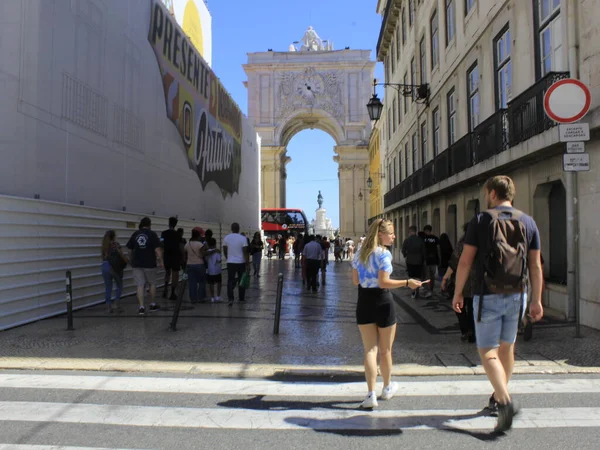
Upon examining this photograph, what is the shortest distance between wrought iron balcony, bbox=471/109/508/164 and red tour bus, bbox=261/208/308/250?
119 feet

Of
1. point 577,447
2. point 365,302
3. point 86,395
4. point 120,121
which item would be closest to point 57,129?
point 120,121

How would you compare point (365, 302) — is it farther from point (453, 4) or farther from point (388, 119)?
point (388, 119)

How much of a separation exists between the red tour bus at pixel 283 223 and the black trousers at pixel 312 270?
113 feet

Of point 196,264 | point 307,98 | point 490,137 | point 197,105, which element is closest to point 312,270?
point 196,264

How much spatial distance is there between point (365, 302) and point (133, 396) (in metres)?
2.33

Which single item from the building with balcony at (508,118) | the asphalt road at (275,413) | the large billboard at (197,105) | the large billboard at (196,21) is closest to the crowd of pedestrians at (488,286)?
the asphalt road at (275,413)

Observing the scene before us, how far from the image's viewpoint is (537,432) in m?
3.97

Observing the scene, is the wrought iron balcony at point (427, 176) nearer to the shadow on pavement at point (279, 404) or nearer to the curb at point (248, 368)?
the curb at point (248, 368)

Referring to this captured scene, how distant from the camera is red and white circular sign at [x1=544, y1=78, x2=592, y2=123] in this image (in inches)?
278

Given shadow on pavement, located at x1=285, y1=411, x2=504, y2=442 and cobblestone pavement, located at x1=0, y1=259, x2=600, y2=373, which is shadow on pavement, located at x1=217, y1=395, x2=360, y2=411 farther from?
cobblestone pavement, located at x1=0, y1=259, x2=600, y2=373

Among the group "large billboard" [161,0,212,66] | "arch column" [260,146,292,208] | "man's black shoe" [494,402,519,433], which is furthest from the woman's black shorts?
"arch column" [260,146,292,208]

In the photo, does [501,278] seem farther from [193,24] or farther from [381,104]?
[193,24]

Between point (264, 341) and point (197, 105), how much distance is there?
13486 millimetres

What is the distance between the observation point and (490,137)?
1213 centimetres
